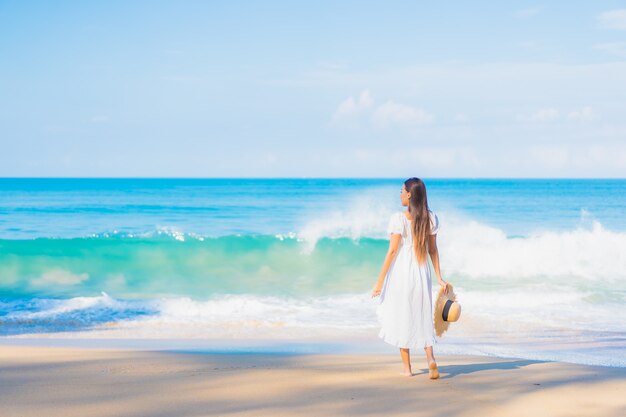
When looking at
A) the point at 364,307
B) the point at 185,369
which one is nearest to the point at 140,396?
the point at 185,369

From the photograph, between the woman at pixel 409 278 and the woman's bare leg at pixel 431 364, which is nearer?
the woman at pixel 409 278

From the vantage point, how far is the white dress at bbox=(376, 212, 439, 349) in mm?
6047

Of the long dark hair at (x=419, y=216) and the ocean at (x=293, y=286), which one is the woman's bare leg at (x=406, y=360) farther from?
the ocean at (x=293, y=286)

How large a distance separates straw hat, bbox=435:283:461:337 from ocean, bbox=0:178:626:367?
2.24 metres

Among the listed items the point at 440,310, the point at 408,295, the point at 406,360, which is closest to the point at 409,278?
the point at 408,295

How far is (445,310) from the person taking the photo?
621 centimetres

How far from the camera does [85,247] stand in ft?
70.7

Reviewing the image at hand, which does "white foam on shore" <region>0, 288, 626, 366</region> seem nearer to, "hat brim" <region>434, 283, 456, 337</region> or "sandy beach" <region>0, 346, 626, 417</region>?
"sandy beach" <region>0, 346, 626, 417</region>

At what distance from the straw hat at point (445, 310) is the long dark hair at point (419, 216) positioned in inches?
19.0

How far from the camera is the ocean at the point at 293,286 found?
9805mm

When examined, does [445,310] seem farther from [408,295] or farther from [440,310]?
[408,295]

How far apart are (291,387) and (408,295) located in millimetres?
1257

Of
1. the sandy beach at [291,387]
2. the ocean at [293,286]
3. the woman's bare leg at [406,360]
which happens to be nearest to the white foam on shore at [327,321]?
the ocean at [293,286]

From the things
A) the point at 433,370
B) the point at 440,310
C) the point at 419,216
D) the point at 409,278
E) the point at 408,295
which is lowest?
the point at 433,370
